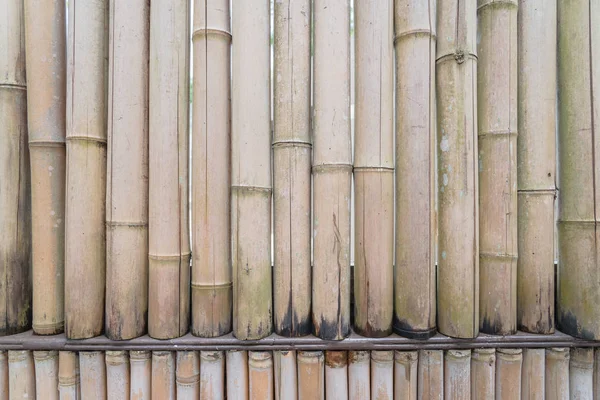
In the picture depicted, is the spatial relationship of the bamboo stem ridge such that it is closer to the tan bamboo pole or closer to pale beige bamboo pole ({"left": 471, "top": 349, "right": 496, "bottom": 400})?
pale beige bamboo pole ({"left": 471, "top": 349, "right": 496, "bottom": 400})

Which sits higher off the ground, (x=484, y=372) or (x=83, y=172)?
(x=83, y=172)

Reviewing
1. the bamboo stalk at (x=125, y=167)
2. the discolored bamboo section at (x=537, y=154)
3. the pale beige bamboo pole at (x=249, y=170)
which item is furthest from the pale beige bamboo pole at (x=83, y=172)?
the discolored bamboo section at (x=537, y=154)

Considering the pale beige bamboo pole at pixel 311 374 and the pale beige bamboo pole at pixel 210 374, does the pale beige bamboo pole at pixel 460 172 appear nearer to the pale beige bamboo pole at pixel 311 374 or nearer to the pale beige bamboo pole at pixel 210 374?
the pale beige bamboo pole at pixel 311 374

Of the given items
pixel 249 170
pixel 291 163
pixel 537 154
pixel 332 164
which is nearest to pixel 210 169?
pixel 249 170

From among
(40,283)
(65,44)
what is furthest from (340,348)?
(65,44)

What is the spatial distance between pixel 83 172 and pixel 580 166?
171cm

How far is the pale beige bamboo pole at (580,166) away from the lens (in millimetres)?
1173

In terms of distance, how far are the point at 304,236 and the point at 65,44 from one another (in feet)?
3.61

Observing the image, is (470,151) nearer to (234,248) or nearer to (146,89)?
(234,248)

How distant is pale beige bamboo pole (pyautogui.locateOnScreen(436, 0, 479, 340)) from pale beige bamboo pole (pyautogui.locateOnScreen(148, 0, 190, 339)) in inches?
35.9

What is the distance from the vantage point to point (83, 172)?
1161 mm

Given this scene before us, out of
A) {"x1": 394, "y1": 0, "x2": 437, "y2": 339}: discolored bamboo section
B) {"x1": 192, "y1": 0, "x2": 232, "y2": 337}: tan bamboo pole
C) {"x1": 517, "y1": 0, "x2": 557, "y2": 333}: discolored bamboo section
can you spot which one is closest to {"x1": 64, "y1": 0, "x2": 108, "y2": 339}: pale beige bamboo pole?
{"x1": 192, "y1": 0, "x2": 232, "y2": 337}: tan bamboo pole

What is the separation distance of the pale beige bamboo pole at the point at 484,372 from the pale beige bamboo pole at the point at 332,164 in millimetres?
477

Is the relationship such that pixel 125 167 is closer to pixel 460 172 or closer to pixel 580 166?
pixel 460 172
